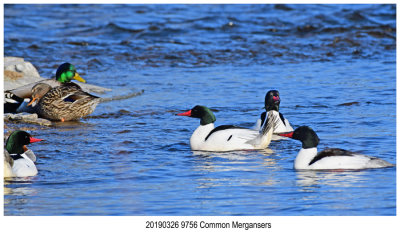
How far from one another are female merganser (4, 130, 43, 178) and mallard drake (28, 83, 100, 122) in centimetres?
360

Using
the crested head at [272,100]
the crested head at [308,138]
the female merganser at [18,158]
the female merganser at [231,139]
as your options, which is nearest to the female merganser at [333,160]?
the crested head at [308,138]

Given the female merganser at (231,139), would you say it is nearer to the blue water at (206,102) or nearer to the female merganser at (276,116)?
the blue water at (206,102)

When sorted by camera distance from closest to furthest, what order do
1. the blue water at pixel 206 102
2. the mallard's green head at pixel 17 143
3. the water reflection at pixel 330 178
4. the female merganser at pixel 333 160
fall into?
the blue water at pixel 206 102
the water reflection at pixel 330 178
the female merganser at pixel 333 160
the mallard's green head at pixel 17 143

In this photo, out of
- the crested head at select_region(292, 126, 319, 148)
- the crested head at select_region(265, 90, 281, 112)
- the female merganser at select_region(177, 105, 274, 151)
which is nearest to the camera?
the crested head at select_region(292, 126, 319, 148)

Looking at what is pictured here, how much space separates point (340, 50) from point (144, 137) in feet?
38.4

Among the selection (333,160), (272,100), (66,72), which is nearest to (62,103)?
(66,72)

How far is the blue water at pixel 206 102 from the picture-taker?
8148 millimetres

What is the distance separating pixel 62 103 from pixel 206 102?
2857 mm

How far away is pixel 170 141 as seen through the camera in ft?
37.2

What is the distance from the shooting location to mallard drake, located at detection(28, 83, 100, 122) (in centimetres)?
1328

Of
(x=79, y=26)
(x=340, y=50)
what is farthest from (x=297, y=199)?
(x=79, y=26)

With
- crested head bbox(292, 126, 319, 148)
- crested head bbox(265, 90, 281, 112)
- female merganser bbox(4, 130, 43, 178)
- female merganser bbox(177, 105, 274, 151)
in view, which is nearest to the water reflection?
crested head bbox(292, 126, 319, 148)

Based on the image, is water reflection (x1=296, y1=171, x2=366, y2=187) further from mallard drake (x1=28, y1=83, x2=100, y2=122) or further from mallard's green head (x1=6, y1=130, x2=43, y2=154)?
mallard drake (x1=28, y1=83, x2=100, y2=122)

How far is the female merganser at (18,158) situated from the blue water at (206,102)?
16cm
